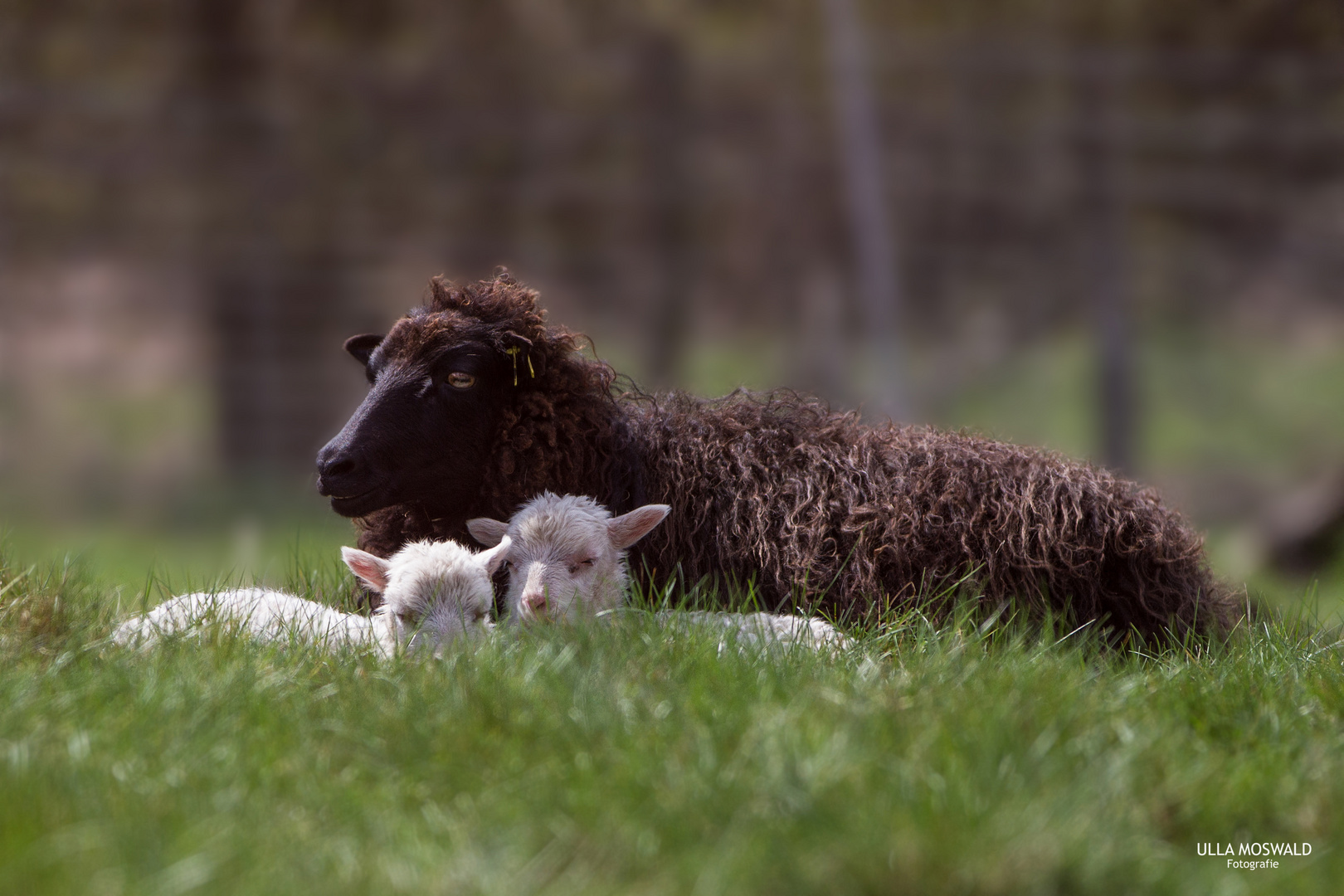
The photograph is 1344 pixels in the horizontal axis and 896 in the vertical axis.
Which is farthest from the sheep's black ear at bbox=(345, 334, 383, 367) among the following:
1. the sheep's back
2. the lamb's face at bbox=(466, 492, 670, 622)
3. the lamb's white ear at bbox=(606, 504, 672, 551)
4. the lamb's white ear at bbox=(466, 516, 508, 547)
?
the lamb's white ear at bbox=(606, 504, 672, 551)

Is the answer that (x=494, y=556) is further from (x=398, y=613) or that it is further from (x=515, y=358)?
(x=515, y=358)

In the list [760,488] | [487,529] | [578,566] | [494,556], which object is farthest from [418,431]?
[760,488]

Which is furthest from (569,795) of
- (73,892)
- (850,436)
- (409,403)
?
(850,436)

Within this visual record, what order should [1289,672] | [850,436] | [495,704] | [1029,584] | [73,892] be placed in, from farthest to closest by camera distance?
[850,436]
[1029,584]
[1289,672]
[495,704]
[73,892]

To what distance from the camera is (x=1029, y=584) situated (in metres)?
4.05

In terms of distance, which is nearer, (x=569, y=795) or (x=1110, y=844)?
(x=1110, y=844)

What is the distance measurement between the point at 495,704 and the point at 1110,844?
1.37 m

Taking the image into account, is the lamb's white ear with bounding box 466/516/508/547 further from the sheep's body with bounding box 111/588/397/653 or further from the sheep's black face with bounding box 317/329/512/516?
the sheep's body with bounding box 111/588/397/653

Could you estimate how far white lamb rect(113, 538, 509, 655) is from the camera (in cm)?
354

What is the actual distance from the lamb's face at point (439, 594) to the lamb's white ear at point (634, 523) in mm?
373

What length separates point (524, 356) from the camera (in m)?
4.25

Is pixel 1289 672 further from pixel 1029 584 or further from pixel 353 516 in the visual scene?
pixel 353 516

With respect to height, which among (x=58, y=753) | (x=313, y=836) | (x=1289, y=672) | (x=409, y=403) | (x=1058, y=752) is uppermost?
(x=409, y=403)

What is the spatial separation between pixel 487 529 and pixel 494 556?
12.4 inches
